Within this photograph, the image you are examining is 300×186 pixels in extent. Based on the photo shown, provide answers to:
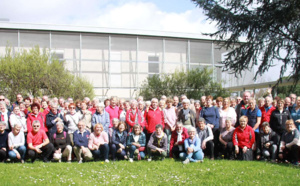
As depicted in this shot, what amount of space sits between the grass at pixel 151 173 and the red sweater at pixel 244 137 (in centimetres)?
57

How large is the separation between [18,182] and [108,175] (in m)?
1.79

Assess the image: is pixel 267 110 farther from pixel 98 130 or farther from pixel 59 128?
pixel 59 128

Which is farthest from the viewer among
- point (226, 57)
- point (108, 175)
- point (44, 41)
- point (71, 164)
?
point (44, 41)

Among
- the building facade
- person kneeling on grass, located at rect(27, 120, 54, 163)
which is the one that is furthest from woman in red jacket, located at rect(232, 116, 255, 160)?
the building facade

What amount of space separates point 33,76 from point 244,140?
34.7 feet

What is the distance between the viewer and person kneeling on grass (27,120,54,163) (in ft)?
25.5

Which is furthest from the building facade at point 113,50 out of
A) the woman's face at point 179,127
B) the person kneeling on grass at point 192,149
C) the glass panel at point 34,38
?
the person kneeling on grass at point 192,149

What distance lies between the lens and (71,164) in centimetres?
760

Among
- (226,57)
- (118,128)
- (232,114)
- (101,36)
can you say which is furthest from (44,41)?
(232,114)

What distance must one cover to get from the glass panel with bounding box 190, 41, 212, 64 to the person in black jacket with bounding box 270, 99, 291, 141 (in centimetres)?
1755

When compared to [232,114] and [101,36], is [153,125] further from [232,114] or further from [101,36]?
[101,36]

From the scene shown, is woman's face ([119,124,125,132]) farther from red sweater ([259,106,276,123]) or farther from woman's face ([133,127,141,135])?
red sweater ([259,106,276,123])

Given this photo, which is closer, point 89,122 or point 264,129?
point 264,129

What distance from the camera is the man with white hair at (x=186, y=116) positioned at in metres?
8.62
